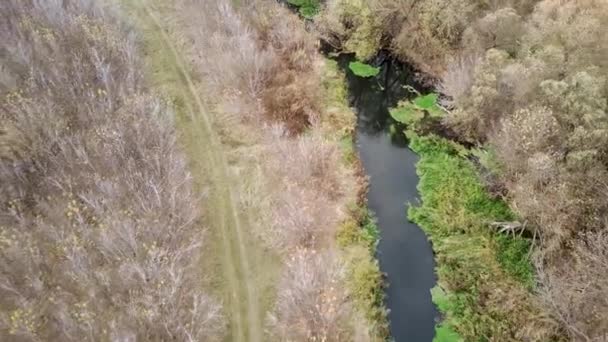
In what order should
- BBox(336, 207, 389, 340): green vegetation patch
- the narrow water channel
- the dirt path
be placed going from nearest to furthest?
the dirt path
BBox(336, 207, 389, 340): green vegetation patch
the narrow water channel

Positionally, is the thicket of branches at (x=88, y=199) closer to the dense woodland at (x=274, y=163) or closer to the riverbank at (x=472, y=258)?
the dense woodland at (x=274, y=163)

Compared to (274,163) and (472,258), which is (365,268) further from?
(274,163)

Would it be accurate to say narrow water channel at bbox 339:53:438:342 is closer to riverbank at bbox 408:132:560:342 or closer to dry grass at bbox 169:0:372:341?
riverbank at bbox 408:132:560:342

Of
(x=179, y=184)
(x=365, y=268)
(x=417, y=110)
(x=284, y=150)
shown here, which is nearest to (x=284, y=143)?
(x=284, y=150)

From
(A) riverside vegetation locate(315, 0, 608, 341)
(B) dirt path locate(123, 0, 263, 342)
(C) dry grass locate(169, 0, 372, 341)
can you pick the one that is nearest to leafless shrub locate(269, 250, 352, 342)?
(C) dry grass locate(169, 0, 372, 341)

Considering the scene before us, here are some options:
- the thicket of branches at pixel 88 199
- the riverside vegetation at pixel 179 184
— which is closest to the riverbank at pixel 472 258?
Result: the riverside vegetation at pixel 179 184
